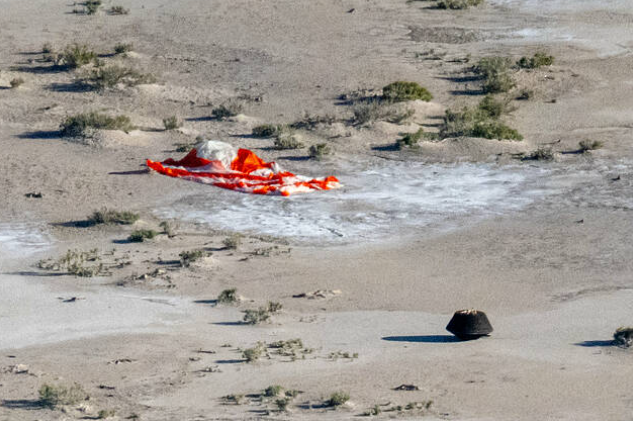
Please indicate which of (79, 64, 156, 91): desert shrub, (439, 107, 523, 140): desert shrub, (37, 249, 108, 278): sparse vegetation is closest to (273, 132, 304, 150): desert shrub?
(439, 107, 523, 140): desert shrub

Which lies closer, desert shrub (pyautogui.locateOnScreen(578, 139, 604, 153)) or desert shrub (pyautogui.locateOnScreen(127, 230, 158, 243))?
desert shrub (pyautogui.locateOnScreen(127, 230, 158, 243))

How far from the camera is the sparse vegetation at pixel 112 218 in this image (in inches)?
1022

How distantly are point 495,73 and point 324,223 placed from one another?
10329mm

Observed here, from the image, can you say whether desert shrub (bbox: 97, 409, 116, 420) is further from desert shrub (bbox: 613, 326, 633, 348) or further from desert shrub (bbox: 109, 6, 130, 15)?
desert shrub (bbox: 109, 6, 130, 15)

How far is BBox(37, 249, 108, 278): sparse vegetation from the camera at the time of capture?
2338 centimetres

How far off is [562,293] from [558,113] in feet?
37.0

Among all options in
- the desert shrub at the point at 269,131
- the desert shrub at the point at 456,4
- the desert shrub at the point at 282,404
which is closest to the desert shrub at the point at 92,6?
the desert shrub at the point at 456,4

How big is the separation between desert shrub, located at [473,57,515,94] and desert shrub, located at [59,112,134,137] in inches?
334

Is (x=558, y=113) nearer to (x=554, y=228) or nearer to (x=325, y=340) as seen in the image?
(x=554, y=228)

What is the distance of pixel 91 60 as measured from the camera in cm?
3575

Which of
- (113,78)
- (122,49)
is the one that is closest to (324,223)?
(113,78)

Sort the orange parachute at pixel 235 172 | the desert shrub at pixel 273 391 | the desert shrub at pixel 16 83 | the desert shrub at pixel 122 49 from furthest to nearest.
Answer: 1. the desert shrub at pixel 122 49
2. the desert shrub at pixel 16 83
3. the orange parachute at pixel 235 172
4. the desert shrub at pixel 273 391

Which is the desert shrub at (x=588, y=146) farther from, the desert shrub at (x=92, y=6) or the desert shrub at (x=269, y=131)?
the desert shrub at (x=92, y=6)

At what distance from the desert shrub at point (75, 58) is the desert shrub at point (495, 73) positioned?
9156mm
